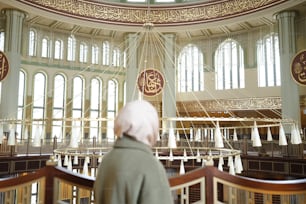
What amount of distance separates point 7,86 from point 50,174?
1010cm

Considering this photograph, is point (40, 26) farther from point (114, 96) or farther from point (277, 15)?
point (277, 15)

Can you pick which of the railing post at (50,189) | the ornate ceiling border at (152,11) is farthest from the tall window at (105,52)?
A: the railing post at (50,189)

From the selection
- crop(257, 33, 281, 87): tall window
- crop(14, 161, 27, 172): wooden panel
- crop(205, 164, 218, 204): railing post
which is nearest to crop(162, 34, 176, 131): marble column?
crop(257, 33, 281, 87): tall window

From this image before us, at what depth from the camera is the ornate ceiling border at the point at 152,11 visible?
12312mm

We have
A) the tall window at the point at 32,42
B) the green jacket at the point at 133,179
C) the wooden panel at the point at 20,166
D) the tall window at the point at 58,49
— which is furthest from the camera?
the tall window at the point at 58,49

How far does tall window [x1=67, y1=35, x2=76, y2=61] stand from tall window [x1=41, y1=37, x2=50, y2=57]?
3.04 ft

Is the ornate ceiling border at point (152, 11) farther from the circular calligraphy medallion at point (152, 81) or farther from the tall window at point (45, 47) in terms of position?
the circular calligraphy medallion at point (152, 81)

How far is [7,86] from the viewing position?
444 inches

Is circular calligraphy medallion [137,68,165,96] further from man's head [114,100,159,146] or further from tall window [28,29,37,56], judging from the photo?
man's head [114,100,159,146]

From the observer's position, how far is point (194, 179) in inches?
82.8

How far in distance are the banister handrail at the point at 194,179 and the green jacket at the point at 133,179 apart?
0.85 metres

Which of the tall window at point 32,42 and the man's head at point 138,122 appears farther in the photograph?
the tall window at point 32,42

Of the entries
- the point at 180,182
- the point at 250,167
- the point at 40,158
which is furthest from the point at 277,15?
the point at 180,182

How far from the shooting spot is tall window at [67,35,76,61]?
14.9 metres
